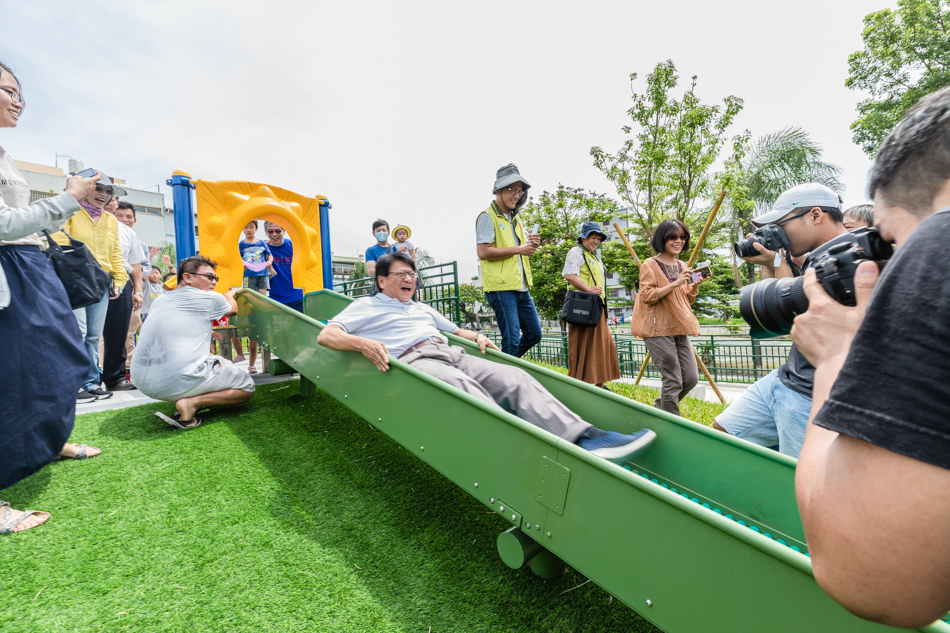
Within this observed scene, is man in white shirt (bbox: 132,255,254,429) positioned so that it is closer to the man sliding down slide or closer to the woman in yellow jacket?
the woman in yellow jacket

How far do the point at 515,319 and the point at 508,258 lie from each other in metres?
0.55

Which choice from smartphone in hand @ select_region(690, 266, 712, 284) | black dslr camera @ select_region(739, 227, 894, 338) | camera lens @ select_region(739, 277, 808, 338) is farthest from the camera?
smartphone in hand @ select_region(690, 266, 712, 284)

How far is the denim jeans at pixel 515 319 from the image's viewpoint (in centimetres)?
402

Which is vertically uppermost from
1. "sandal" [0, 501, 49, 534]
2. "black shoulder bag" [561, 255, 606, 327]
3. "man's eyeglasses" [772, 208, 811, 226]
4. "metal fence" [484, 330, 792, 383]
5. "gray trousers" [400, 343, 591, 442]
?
"man's eyeglasses" [772, 208, 811, 226]

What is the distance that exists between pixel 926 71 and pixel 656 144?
9697mm

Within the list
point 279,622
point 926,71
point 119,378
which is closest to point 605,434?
point 279,622

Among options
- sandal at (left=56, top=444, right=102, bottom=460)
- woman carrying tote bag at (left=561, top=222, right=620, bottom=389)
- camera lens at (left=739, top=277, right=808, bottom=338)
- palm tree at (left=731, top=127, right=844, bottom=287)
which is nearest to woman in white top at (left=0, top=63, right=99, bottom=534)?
sandal at (left=56, top=444, right=102, bottom=460)

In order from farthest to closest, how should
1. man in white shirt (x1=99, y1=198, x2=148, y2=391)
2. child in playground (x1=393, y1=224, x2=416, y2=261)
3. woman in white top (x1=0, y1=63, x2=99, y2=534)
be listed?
1. child in playground (x1=393, y1=224, x2=416, y2=261)
2. man in white shirt (x1=99, y1=198, x2=148, y2=391)
3. woman in white top (x1=0, y1=63, x2=99, y2=534)

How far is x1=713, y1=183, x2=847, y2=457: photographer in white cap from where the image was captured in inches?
67.3

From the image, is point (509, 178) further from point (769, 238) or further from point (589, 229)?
point (769, 238)

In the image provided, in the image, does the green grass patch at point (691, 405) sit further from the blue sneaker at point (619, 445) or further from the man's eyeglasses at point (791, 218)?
the man's eyeglasses at point (791, 218)

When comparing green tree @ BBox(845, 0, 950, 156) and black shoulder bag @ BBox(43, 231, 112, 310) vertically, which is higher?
green tree @ BBox(845, 0, 950, 156)

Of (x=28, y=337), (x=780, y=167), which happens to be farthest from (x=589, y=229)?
(x=780, y=167)

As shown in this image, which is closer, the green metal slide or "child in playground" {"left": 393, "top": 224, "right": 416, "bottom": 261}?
the green metal slide
